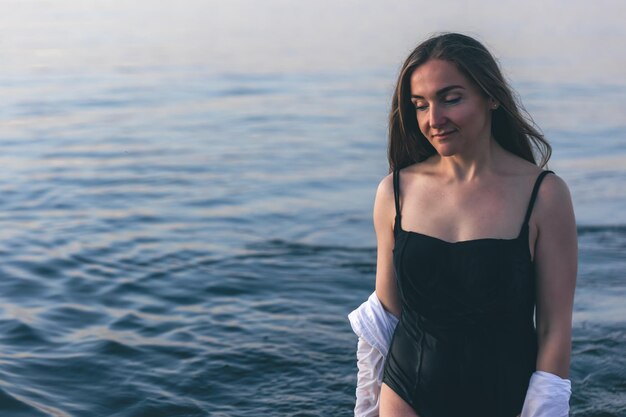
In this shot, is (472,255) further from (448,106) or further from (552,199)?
(448,106)

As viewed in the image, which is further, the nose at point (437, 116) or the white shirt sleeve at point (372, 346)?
the white shirt sleeve at point (372, 346)

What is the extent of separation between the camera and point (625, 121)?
15695 mm

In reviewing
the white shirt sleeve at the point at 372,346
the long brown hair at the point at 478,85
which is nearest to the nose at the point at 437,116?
the long brown hair at the point at 478,85

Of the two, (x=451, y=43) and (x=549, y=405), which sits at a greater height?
(x=451, y=43)

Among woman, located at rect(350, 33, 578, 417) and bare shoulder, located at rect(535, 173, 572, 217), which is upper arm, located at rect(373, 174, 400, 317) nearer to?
woman, located at rect(350, 33, 578, 417)

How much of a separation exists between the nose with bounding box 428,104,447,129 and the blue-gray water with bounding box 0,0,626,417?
10.1 feet

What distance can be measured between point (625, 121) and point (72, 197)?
8397mm

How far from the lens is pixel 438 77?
3869 mm

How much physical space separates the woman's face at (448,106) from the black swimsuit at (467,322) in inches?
12.7

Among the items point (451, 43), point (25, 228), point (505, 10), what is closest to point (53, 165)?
point (25, 228)

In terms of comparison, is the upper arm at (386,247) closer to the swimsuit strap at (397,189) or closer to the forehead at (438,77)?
the swimsuit strap at (397,189)

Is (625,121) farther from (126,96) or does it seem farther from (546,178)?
(546,178)

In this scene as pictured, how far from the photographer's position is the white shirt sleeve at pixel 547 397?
12.2 ft

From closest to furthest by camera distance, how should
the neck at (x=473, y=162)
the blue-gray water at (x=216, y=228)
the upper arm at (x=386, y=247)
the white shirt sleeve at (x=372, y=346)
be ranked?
the neck at (x=473, y=162) → the upper arm at (x=386, y=247) → the white shirt sleeve at (x=372, y=346) → the blue-gray water at (x=216, y=228)
